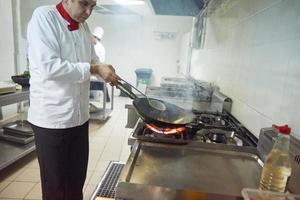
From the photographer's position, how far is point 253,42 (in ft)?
3.89

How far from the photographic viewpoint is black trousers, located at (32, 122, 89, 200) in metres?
1.10

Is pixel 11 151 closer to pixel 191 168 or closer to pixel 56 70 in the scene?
pixel 56 70

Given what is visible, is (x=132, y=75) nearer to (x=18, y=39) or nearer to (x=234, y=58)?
(x=18, y=39)

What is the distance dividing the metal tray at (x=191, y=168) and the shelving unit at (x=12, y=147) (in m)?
1.42

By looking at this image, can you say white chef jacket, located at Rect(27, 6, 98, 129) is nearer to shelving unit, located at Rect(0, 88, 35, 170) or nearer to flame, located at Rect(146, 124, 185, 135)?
flame, located at Rect(146, 124, 185, 135)

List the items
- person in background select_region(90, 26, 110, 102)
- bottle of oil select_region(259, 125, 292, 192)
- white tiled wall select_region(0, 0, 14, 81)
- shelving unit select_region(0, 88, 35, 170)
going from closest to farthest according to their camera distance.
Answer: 1. bottle of oil select_region(259, 125, 292, 192)
2. shelving unit select_region(0, 88, 35, 170)
3. white tiled wall select_region(0, 0, 14, 81)
4. person in background select_region(90, 26, 110, 102)

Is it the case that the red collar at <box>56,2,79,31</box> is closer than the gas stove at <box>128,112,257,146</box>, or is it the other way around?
the gas stove at <box>128,112,257,146</box>

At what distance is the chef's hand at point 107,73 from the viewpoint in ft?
3.24

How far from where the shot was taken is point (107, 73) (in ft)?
3.25

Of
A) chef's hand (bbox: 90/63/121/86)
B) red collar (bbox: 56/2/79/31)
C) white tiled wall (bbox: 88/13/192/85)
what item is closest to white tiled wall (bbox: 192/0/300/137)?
chef's hand (bbox: 90/63/121/86)

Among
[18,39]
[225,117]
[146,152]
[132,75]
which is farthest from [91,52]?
[132,75]

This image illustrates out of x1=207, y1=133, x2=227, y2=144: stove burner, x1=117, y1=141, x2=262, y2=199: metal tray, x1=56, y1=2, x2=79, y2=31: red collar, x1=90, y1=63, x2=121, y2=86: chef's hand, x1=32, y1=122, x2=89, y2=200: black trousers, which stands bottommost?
x1=32, y1=122, x2=89, y2=200: black trousers

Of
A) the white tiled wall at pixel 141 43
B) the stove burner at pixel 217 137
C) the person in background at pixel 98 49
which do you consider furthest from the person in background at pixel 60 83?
the white tiled wall at pixel 141 43

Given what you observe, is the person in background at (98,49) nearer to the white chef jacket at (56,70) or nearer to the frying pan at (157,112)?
the white chef jacket at (56,70)
